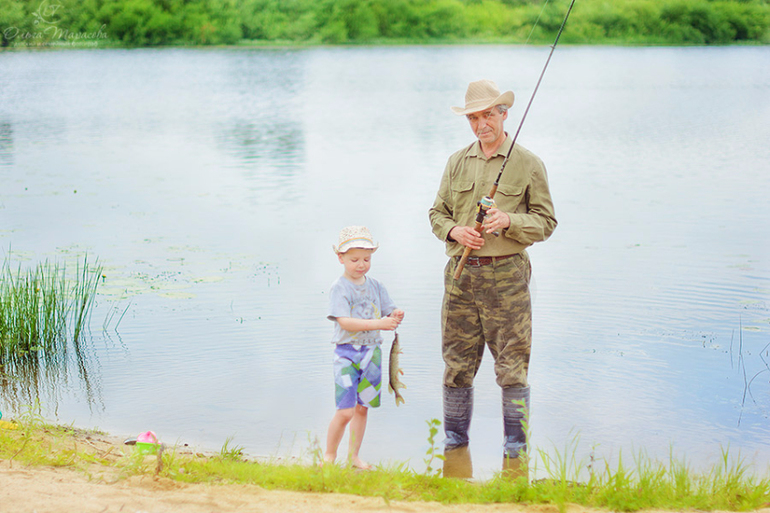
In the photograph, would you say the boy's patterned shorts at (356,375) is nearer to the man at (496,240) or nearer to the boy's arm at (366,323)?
the boy's arm at (366,323)

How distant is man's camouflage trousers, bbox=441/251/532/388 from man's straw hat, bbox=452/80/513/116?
2.12 ft

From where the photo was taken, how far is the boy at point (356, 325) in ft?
12.2

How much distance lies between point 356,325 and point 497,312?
2.04ft

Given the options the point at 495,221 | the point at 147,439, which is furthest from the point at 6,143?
the point at 495,221

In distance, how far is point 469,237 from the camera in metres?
3.72

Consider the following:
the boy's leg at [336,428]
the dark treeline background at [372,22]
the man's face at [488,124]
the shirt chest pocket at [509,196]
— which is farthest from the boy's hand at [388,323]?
the dark treeline background at [372,22]

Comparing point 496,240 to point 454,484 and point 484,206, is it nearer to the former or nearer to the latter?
point 484,206

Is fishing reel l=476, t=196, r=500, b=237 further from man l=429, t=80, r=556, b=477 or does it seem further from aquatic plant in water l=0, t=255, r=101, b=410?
aquatic plant in water l=0, t=255, r=101, b=410

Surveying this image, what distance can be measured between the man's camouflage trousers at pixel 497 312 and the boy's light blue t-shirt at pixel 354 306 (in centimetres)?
36

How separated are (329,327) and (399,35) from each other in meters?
51.1

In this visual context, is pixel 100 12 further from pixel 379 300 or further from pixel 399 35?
pixel 379 300

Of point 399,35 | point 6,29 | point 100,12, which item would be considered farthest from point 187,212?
point 399,35

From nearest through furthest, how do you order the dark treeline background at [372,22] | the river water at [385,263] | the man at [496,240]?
the man at [496,240] → the river water at [385,263] → the dark treeline background at [372,22]

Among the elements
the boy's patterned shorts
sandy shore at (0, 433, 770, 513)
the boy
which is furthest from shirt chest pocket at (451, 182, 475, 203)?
sandy shore at (0, 433, 770, 513)
